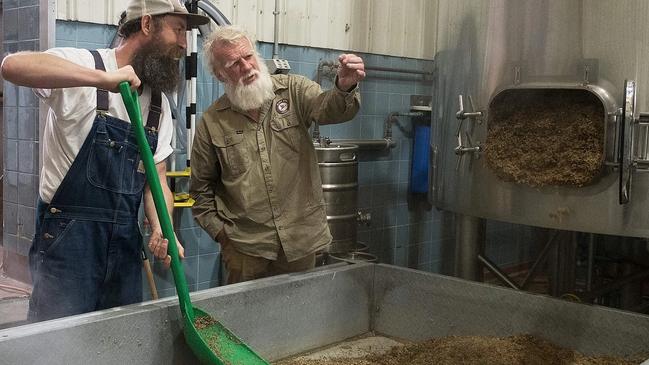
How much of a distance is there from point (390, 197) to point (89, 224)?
296 centimetres

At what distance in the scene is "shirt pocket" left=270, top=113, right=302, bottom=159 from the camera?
7.72 ft

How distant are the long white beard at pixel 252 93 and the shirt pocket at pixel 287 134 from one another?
87mm

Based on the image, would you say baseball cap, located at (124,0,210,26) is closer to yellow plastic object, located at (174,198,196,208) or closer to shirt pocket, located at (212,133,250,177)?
shirt pocket, located at (212,133,250,177)

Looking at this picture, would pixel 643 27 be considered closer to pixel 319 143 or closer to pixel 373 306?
pixel 373 306

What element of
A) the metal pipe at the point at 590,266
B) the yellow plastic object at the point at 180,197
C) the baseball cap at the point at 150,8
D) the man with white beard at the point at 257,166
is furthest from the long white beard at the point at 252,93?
the metal pipe at the point at 590,266

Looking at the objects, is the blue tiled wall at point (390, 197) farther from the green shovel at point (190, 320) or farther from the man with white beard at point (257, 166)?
the green shovel at point (190, 320)

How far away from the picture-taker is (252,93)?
7.62ft

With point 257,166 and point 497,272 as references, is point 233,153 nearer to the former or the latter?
point 257,166

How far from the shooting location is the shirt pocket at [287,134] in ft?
7.72

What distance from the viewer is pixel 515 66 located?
263cm

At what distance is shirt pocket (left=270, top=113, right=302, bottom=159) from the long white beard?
3.4 inches

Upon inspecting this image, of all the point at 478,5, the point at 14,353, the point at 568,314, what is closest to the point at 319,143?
the point at 478,5

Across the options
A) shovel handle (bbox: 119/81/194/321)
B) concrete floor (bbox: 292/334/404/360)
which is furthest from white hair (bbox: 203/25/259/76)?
concrete floor (bbox: 292/334/404/360)

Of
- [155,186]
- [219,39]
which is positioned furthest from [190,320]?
[219,39]
